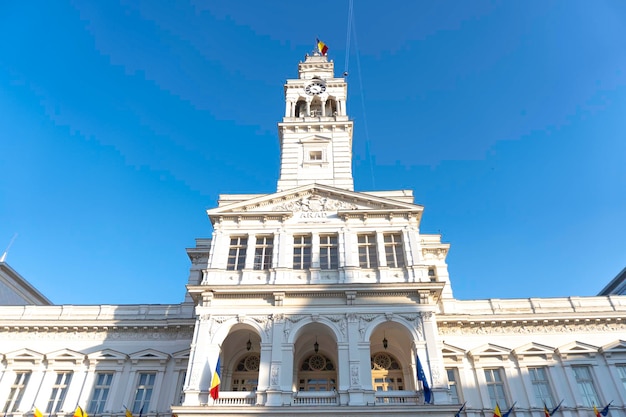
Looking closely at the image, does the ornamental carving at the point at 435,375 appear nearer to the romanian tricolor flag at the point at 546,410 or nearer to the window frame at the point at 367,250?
the romanian tricolor flag at the point at 546,410

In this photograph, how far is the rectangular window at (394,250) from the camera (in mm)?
26859

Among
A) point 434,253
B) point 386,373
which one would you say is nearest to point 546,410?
point 386,373

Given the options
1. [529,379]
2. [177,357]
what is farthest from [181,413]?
[529,379]

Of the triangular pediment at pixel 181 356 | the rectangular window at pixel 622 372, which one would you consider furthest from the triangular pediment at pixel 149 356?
the rectangular window at pixel 622 372

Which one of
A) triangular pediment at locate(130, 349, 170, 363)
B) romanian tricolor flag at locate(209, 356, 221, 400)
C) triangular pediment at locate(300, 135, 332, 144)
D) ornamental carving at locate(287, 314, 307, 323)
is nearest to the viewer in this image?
romanian tricolor flag at locate(209, 356, 221, 400)

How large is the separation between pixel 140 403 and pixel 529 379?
78.3 feet

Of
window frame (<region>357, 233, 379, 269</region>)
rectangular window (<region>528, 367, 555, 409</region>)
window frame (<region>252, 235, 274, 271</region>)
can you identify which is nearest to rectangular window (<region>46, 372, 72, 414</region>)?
window frame (<region>252, 235, 274, 271</region>)

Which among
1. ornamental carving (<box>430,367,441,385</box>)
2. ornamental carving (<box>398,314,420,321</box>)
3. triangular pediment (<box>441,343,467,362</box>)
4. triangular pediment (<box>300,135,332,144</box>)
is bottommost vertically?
ornamental carving (<box>430,367,441,385</box>)

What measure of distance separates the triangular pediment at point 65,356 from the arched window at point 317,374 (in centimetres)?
1436

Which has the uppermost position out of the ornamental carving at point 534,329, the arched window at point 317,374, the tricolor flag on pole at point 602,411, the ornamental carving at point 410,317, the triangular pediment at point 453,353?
the ornamental carving at point 534,329

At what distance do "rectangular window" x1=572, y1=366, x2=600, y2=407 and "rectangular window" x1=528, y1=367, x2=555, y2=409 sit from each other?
5.74 feet

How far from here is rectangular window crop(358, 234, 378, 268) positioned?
26.9 metres

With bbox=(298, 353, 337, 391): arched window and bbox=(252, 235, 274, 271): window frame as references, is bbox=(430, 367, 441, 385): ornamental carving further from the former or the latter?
bbox=(252, 235, 274, 271): window frame

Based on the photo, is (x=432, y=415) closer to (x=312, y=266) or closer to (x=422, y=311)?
(x=422, y=311)
